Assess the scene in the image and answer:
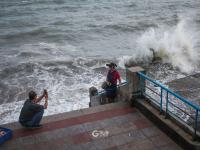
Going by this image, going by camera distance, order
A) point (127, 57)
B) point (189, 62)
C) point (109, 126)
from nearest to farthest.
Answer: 1. point (109, 126)
2. point (189, 62)
3. point (127, 57)

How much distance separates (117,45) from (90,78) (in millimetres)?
8741

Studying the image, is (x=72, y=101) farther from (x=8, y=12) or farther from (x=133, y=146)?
(x=8, y=12)

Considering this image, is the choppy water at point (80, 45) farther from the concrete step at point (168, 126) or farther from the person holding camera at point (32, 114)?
the concrete step at point (168, 126)

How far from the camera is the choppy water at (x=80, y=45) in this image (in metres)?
16.9

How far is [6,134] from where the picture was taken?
7918 millimetres

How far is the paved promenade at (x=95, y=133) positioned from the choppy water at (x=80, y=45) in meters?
5.04

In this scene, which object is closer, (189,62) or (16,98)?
(16,98)

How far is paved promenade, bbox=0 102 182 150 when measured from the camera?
25.0ft

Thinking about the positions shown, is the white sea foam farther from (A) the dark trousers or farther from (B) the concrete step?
(A) the dark trousers

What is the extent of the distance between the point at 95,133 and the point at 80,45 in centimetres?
1940

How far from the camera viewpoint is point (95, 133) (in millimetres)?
8117

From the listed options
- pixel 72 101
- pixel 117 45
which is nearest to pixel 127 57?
pixel 117 45

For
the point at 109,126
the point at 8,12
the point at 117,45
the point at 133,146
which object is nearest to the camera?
the point at 133,146

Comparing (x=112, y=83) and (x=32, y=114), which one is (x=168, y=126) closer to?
(x=112, y=83)
